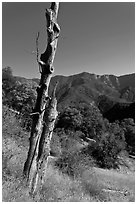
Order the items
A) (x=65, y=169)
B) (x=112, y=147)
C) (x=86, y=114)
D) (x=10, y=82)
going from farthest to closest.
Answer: (x=86, y=114)
(x=10, y=82)
(x=112, y=147)
(x=65, y=169)

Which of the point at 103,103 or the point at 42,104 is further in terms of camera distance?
the point at 103,103

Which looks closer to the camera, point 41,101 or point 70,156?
point 41,101

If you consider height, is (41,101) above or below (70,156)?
above

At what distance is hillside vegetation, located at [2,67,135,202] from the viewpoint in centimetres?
507

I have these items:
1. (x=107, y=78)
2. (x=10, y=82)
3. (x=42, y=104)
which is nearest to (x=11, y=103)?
(x=10, y=82)

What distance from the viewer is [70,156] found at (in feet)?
35.3

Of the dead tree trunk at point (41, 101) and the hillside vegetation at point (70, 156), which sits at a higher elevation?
the dead tree trunk at point (41, 101)

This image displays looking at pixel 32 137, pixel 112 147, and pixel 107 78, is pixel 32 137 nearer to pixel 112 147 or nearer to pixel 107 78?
pixel 112 147

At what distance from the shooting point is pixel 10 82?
2752cm

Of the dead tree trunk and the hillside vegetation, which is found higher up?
the dead tree trunk

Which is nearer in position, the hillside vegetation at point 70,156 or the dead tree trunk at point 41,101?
the dead tree trunk at point 41,101

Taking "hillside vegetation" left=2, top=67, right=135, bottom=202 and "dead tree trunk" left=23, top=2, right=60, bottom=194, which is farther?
"hillside vegetation" left=2, top=67, right=135, bottom=202

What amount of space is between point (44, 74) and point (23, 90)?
18415mm

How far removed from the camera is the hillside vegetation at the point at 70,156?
5074 millimetres
